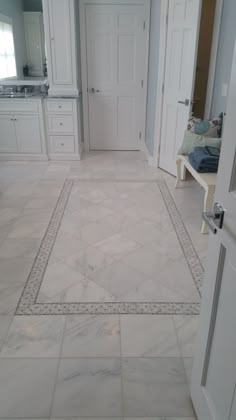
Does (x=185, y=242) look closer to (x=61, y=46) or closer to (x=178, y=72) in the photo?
(x=178, y=72)

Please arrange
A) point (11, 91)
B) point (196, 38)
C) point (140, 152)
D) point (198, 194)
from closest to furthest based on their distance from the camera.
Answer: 1. point (196, 38)
2. point (198, 194)
3. point (11, 91)
4. point (140, 152)

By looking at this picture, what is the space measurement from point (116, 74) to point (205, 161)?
2880 millimetres

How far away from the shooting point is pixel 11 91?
4930 millimetres

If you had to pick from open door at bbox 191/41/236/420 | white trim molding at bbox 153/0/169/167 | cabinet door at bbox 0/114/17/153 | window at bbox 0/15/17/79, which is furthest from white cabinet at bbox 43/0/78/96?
open door at bbox 191/41/236/420

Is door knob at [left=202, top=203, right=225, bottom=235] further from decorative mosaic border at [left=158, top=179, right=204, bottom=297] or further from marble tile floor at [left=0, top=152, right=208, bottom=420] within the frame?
decorative mosaic border at [left=158, top=179, right=204, bottom=297]

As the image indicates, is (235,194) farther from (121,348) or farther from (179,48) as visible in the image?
(179,48)

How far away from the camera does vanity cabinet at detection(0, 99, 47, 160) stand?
4.61 metres

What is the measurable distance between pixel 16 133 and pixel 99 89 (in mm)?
1476

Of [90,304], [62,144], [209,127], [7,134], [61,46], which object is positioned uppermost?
[61,46]

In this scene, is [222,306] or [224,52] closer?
[222,306]

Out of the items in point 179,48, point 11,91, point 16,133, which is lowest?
point 16,133

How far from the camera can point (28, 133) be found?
15.6ft

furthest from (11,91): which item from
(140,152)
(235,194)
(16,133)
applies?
(235,194)

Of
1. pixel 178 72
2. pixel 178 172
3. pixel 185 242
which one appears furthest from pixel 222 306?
pixel 178 72
